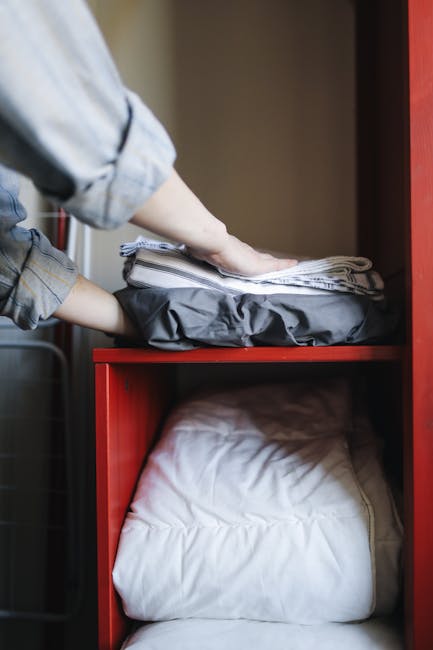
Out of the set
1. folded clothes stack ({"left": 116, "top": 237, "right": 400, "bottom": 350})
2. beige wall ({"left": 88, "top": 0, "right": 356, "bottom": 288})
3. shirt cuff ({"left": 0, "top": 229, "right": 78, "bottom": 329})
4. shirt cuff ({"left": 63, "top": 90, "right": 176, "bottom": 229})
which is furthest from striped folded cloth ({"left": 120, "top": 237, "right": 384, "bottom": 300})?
beige wall ({"left": 88, "top": 0, "right": 356, "bottom": 288})

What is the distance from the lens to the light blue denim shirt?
1.36 ft

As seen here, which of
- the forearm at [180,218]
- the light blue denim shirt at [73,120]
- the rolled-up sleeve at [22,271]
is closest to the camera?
the light blue denim shirt at [73,120]

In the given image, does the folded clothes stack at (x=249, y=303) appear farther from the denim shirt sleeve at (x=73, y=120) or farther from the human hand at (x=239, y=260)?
the denim shirt sleeve at (x=73, y=120)

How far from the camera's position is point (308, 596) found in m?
0.69

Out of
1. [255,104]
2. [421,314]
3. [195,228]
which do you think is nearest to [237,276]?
[195,228]

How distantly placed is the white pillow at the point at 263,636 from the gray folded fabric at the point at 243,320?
39cm

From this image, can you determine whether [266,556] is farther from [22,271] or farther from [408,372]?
[22,271]

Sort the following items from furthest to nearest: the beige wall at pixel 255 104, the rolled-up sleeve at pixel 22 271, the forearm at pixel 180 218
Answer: the beige wall at pixel 255 104, the rolled-up sleeve at pixel 22 271, the forearm at pixel 180 218

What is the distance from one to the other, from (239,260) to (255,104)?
0.68m

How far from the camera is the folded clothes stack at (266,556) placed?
692 mm

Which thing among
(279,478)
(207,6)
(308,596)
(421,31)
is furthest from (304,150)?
(308,596)

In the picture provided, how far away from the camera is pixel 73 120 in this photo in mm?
431

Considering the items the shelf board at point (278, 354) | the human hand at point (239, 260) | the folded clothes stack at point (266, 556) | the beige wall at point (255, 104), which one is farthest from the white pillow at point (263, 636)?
the beige wall at point (255, 104)

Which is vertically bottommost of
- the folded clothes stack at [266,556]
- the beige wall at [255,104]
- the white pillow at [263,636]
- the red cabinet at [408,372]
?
the white pillow at [263,636]
